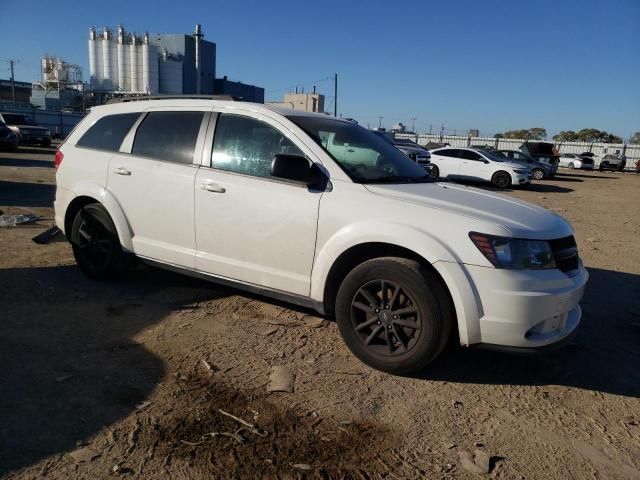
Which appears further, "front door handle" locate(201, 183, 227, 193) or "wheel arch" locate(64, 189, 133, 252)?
"wheel arch" locate(64, 189, 133, 252)

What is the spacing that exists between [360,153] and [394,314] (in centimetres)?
144

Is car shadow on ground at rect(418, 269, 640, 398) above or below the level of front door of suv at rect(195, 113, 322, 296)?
below

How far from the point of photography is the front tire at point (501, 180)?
20031 mm

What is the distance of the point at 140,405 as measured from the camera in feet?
9.59

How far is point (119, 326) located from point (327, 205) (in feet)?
6.58

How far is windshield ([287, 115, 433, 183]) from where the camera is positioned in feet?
12.5

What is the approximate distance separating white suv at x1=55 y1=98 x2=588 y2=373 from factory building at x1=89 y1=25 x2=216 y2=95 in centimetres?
7309

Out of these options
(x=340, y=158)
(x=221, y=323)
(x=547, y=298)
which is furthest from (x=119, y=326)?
(x=547, y=298)

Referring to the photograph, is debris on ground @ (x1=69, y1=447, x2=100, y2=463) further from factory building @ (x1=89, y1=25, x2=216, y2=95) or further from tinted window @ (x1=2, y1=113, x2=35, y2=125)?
factory building @ (x1=89, y1=25, x2=216, y2=95)

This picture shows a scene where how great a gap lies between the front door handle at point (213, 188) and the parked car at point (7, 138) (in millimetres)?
20841

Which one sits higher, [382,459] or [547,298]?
[547,298]

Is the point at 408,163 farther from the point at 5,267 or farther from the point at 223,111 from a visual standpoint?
the point at 5,267

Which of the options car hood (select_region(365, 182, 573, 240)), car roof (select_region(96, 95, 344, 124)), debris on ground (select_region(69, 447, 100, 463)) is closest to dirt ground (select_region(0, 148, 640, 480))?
debris on ground (select_region(69, 447, 100, 463))

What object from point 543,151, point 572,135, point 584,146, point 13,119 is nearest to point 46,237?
point 13,119
